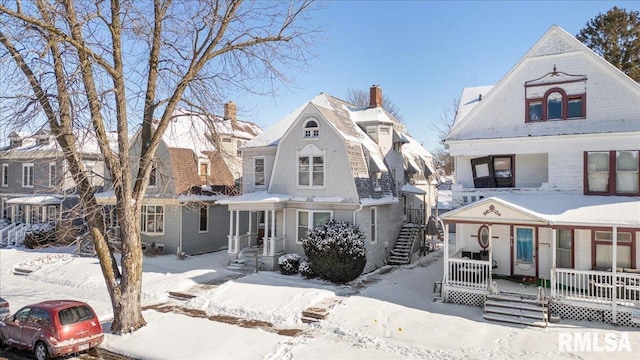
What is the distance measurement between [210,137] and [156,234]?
43.0 feet

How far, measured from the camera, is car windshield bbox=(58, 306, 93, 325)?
1179 centimetres

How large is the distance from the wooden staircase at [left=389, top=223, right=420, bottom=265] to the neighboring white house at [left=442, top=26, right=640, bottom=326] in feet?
20.2

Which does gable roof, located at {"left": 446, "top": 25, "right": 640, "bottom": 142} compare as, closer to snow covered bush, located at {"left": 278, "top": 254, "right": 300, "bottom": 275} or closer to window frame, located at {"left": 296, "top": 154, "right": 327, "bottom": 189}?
window frame, located at {"left": 296, "top": 154, "right": 327, "bottom": 189}

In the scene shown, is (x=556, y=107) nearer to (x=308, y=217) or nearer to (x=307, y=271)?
(x=308, y=217)

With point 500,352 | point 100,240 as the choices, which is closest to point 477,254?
point 500,352

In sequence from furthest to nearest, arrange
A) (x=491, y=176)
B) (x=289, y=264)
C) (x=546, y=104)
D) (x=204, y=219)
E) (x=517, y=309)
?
1. (x=204, y=219)
2. (x=289, y=264)
3. (x=491, y=176)
4. (x=546, y=104)
5. (x=517, y=309)

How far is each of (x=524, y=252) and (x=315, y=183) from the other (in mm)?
10008

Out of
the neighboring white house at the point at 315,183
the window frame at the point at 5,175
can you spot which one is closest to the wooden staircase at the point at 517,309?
the neighboring white house at the point at 315,183

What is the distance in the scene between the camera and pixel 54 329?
11523 mm

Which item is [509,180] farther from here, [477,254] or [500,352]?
[500,352]

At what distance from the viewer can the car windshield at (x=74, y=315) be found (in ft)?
38.7

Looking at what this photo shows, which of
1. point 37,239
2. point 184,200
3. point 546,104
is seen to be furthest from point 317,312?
point 37,239

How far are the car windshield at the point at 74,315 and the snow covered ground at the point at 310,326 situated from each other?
1190 mm

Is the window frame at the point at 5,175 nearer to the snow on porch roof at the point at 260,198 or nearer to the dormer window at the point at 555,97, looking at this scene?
the snow on porch roof at the point at 260,198
